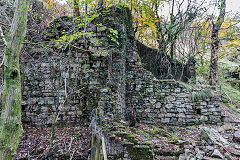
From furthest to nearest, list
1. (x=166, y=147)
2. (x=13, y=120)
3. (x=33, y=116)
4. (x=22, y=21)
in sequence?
(x=33, y=116) → (x=166, y=147) → (x=22, y=21) → (x=13, y=120)

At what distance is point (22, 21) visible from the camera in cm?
264

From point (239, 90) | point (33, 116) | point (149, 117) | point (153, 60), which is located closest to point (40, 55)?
point (33, 116)

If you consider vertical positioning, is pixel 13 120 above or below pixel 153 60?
below

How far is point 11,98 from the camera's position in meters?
2.44

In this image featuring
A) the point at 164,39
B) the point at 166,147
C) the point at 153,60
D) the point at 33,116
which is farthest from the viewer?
the point at 164,39

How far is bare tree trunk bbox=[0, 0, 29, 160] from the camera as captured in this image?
2320mm

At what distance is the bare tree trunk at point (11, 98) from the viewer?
2.32 metres

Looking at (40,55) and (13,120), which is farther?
(40,55)

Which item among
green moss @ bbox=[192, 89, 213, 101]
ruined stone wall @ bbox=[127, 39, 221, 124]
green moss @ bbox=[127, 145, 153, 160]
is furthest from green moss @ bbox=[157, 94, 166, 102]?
green moss @ bbox=[127, 145, 153, 160]

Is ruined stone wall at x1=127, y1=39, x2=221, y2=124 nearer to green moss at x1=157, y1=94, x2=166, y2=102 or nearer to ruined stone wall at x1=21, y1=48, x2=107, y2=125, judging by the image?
green moss at x1=157, y1=94, x2=166, y2=102

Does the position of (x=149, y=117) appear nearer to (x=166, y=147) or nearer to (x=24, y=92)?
(x=166, y=147)

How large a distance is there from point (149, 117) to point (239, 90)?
8.69 m

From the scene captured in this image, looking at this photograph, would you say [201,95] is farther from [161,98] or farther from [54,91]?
[54,91]

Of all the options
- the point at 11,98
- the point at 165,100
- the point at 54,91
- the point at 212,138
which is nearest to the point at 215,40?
the point at 165,100
